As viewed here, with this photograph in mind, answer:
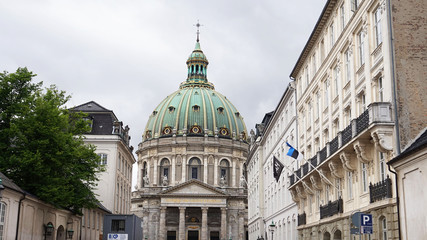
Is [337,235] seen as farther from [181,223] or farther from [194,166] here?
[194,166]

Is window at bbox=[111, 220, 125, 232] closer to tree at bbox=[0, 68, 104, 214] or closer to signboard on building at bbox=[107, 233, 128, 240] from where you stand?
signboard on building at bbox=[107, 233, 128, 240]

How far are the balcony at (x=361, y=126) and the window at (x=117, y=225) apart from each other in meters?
18.8

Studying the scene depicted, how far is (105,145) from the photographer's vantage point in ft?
212

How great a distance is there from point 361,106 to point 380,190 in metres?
4.32

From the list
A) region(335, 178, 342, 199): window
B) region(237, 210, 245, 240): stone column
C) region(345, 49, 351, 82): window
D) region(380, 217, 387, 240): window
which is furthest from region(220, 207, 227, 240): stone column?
region(380, 217, 387, 240): window

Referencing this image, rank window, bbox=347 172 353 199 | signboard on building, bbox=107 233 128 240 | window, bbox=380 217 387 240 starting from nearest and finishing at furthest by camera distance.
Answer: window, bbox=380 217 387 240, window, bbox=347 172 353 199, signboard on building, bbox=107 233 128 240

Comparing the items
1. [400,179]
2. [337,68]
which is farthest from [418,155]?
[337,68]

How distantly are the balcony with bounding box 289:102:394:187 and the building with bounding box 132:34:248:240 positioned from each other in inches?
2712

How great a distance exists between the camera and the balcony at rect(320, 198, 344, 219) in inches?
1017

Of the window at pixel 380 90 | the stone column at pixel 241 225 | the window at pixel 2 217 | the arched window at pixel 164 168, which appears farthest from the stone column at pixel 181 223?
the window at pixel 380 90

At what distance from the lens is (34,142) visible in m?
34.7

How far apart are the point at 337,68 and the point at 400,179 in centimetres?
948

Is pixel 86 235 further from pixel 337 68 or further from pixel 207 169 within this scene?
pixel 207 169

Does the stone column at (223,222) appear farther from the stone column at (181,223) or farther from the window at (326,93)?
the window at (326,93)
